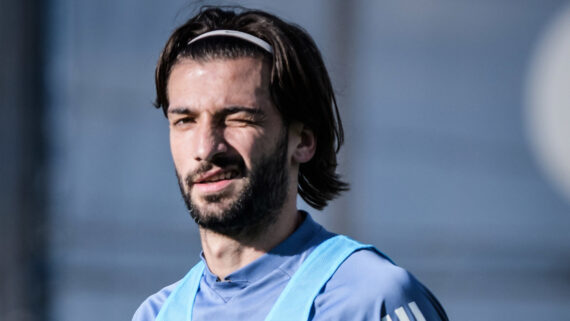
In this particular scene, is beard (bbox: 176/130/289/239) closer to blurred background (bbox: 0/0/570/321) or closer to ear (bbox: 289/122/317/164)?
ear (bbox: 289/122/317/164)

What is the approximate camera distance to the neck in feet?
4.98

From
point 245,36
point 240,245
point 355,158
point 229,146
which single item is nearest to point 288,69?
point 245,36

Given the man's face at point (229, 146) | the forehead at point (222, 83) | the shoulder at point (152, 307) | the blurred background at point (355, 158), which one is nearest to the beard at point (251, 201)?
the man's face at point (229, 146)

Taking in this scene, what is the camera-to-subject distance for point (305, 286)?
4.65 ft

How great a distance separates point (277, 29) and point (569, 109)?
4.13 meters

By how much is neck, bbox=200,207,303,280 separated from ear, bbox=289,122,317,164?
0.39 ft

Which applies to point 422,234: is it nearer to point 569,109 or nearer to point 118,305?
point 569,109

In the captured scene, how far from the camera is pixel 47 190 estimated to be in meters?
3.33

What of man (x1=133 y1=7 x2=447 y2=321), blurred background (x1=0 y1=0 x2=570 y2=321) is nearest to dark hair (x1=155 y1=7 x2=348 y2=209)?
man (x1=133 y1=7 x2=447 y2=321)

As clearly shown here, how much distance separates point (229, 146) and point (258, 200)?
4.3 inches

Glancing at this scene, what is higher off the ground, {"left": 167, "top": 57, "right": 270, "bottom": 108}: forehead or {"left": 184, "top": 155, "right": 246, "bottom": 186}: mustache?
{"left": 167, "top": 57, "right": 270, "bottom": 108}: forehead

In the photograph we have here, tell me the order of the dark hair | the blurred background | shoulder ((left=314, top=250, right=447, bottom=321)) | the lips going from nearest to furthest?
shoulder ((left=314, top=250, right=447, bottom=321))
the lips
the dark hair
the blurred background

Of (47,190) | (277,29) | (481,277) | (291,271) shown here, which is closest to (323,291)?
(291,271)

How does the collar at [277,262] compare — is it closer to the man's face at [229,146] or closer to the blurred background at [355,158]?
the man's face at [229,146]
